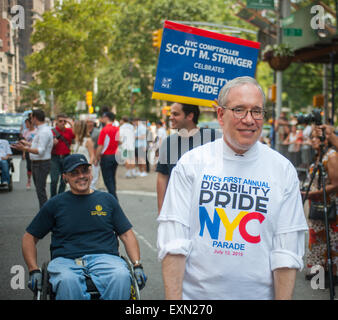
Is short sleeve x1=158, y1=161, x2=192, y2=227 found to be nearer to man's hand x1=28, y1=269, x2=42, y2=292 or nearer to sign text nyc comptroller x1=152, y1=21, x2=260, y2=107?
man's hand x1=28, y1=269, x2=42, y2=292

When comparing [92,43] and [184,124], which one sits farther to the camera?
[92,43]

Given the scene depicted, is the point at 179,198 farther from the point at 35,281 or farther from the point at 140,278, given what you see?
the point at 35,281

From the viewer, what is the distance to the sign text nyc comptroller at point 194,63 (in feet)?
17.1

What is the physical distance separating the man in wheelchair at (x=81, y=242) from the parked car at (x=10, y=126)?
1.02m

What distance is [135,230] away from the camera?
7.84 meters

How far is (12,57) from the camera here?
4.75m

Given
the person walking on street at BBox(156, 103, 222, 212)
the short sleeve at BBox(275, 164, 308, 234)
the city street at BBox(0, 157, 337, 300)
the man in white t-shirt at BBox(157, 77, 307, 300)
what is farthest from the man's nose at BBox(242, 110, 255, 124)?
the city street at BBox(0, 157, 337, 300)

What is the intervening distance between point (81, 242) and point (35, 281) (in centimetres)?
51

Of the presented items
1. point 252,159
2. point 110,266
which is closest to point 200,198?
point 252,159

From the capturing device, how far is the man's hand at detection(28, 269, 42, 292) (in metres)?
3.31

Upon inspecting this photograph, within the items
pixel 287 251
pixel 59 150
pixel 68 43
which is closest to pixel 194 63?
pixel 68 43

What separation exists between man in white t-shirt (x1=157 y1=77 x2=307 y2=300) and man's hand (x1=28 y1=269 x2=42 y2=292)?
1407mm

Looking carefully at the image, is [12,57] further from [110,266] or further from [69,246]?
[110,266]

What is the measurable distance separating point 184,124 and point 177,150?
0.36 meters
